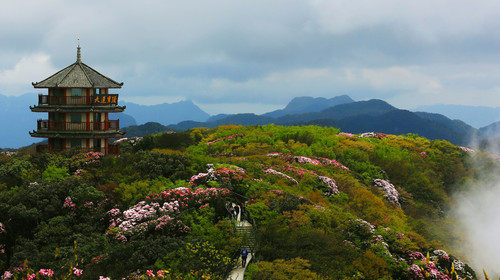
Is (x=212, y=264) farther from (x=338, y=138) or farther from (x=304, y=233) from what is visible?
(x=338, y=138)

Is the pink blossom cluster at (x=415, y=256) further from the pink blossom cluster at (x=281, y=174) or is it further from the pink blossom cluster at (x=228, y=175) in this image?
the pink blossom cluster at (x=228, y=175)

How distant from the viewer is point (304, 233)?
96.4 ft

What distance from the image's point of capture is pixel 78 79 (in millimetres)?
45625

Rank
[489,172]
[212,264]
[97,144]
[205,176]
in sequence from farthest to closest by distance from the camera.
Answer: [489,172]
[97,144]
[205,176]
[212,264]

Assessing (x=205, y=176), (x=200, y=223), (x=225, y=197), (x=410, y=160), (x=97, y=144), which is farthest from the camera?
(x=410, y=160)

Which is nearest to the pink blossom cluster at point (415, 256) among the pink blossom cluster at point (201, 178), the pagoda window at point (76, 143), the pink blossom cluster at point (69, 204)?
the pink blossom cluster at point (201, 178)

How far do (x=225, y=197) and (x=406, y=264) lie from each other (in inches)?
Answer: 489

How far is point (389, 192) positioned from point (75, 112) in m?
30.9

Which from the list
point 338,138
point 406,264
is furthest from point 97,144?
point 338,138

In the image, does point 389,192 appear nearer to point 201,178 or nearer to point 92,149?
point 201,178

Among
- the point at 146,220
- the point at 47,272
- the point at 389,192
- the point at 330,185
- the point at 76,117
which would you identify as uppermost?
the point at 76,117

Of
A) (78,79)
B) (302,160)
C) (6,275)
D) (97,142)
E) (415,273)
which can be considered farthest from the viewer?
(302,160)

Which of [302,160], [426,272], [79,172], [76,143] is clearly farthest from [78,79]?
[426,272]

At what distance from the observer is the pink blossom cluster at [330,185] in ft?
140
